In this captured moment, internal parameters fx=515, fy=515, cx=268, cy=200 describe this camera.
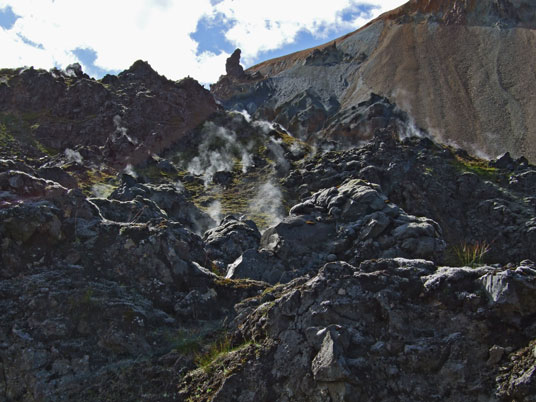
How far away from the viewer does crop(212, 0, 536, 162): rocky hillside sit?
8138cm

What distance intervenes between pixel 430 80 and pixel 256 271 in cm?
9322

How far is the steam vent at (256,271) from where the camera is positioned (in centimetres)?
695

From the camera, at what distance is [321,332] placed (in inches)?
291

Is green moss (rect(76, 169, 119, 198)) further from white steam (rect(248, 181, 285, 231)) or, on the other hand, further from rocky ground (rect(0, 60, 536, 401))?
rocky ground (rect(0, 60, 536, 401))

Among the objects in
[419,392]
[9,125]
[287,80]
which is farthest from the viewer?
[287,80]

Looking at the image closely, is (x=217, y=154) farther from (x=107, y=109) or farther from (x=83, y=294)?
(x=83, y=294)

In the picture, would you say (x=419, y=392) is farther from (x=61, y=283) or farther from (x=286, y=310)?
(x=61, y=283)

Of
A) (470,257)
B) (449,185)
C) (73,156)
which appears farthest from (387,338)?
(73,156)

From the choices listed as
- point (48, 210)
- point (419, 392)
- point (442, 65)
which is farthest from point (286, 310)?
point (442, 65)

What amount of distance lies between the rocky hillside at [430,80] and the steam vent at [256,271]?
31632 millimetres

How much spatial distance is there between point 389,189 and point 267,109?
72555 mm

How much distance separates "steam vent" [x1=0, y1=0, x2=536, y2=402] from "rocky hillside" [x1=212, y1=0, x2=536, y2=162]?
3163 centimetres

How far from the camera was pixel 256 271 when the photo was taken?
690 inches

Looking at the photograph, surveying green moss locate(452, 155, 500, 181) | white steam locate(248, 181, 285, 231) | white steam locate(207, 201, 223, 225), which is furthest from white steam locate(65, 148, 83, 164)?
green moss locate(452, 155, 500, 181)
